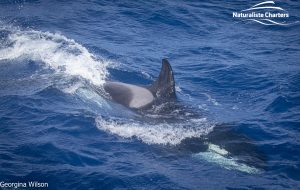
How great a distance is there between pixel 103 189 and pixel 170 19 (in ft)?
68.0

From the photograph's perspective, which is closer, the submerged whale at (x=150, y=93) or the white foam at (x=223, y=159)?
the white foam at (x=223, y=159)

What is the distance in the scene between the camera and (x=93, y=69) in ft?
64.0

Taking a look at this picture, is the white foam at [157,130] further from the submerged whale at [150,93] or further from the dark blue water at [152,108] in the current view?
the submerged whale at [150,93]

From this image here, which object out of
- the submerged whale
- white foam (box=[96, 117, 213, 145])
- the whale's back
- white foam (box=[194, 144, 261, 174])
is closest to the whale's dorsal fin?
the submerged whale

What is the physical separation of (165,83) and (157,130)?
2.76 meters

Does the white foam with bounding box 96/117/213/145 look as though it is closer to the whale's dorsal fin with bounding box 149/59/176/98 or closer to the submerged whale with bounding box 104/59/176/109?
the submerged whale with bounding box 104/59/176/109

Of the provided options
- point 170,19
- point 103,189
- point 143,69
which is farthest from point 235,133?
point 170,19

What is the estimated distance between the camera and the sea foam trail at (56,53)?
19.2 meters

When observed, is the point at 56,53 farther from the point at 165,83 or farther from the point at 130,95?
the point at 165,83

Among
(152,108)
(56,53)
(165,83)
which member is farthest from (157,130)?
(56,53)

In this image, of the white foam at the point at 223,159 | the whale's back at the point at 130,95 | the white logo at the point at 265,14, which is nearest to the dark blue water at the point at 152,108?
the white foam at the point at 223,159

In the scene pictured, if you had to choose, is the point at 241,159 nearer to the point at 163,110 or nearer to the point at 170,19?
the point at 163,110

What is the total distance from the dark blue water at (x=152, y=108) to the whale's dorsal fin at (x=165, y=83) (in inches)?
33.2

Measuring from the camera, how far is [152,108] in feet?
50.4
